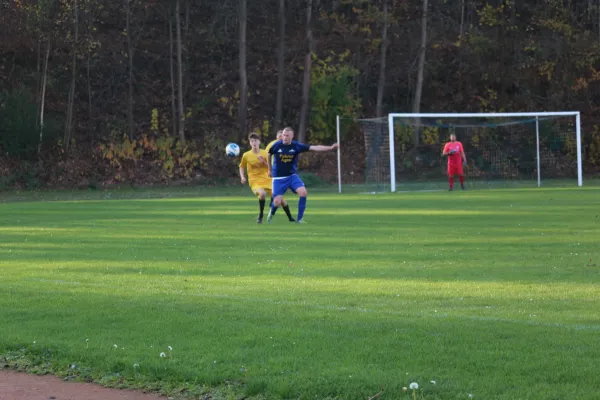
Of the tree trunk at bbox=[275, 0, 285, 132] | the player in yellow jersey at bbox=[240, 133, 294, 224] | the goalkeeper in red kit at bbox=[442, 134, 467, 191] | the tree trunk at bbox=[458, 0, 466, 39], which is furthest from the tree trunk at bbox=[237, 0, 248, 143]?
the player in yellow jersey at bbox=[240, 133, 294, 224]

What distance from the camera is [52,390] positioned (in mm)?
7016

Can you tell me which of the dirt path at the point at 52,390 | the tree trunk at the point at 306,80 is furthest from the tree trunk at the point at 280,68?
the dirt path at the point at 52,390

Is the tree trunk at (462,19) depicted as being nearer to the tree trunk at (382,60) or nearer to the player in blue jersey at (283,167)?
the tree trunk at (382,60)

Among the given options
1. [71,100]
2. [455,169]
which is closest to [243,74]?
[71,100]

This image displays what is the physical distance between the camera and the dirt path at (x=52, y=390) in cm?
680

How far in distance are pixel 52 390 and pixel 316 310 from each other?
3185mm

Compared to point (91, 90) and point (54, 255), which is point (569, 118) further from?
point (54, 255)

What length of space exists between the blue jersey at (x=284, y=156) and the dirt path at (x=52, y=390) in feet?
49.7

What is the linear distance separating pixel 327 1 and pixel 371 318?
51.4 meters

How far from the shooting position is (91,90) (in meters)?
54.1

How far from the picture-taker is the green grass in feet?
23.0

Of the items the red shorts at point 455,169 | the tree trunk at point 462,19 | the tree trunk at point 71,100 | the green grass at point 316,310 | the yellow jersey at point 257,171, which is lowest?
the green grass at point 316,310

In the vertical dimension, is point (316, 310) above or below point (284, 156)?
below

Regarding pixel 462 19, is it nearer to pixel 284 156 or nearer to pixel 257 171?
pixel 257 171
